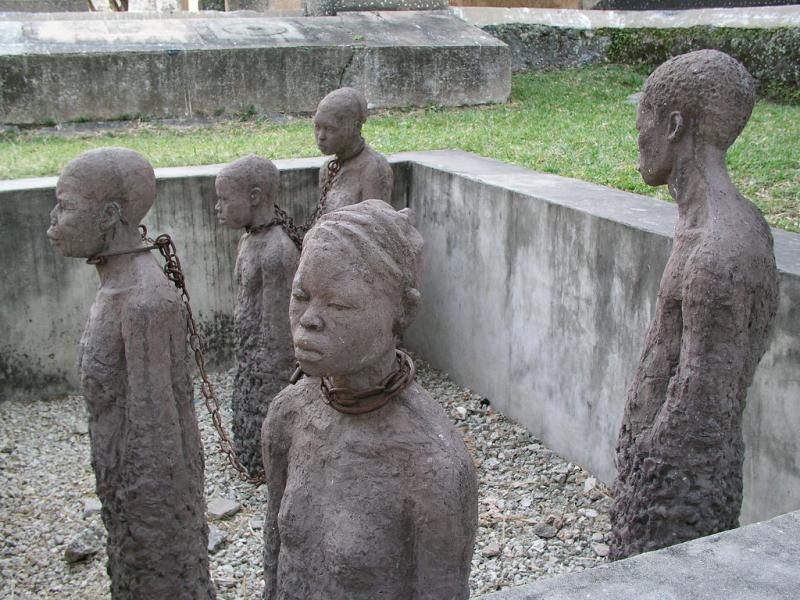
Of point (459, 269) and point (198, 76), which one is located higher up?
point (198, 76)

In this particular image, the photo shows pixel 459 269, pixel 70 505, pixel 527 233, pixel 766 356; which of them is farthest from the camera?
pixel 459 269

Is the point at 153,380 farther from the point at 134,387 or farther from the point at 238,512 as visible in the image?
the point at 238,512

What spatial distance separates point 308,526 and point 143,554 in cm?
149

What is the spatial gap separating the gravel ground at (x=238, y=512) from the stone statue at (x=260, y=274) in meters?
0.85

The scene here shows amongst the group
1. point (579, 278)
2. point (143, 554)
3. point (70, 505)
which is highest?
point (579, 278)

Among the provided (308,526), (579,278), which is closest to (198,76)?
(579,278)

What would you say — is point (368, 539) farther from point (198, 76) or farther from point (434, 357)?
point (198, 76)

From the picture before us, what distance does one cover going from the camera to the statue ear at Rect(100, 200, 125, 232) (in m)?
3.77

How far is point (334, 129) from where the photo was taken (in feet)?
21.8

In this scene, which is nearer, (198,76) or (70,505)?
(70,505)

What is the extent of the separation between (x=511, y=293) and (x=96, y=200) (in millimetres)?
3987

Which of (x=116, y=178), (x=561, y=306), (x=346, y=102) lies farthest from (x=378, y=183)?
(x=116, y=178)

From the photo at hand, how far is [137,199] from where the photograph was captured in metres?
3.85

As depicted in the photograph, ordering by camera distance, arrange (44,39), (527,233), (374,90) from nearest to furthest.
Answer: (527,233)
(44,39)
(374,90)
